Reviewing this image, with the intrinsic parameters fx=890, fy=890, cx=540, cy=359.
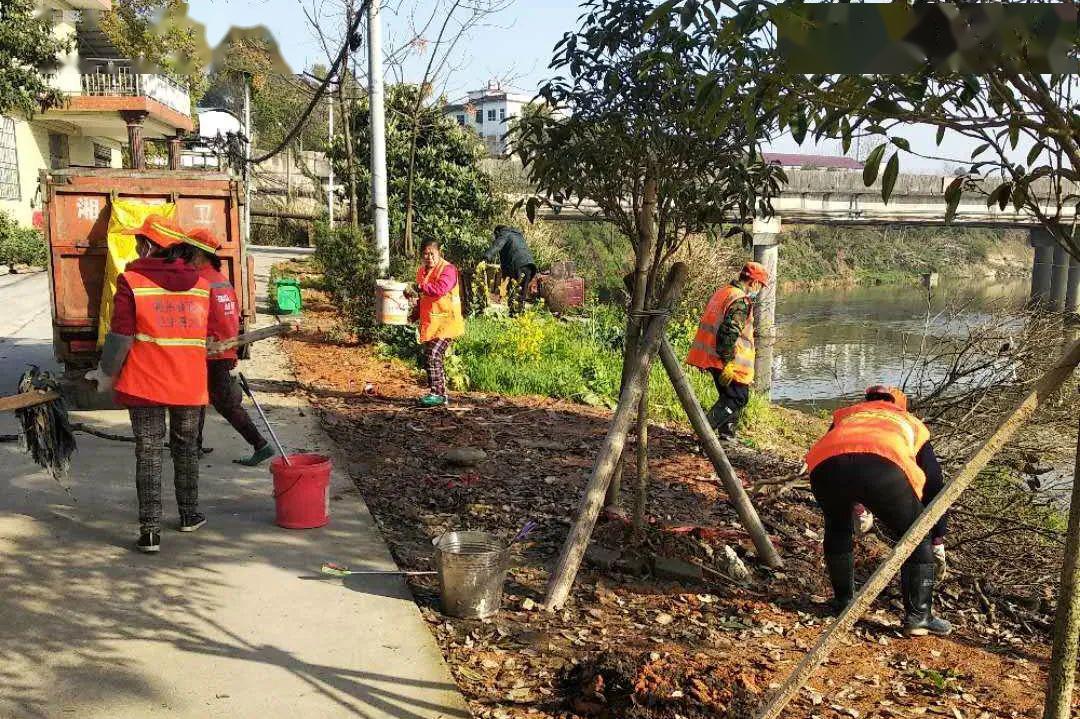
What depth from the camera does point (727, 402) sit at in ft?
29.2

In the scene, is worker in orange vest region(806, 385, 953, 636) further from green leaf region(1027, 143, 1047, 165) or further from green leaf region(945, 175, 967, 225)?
green leaf region(1027, 143, 1047, 165)

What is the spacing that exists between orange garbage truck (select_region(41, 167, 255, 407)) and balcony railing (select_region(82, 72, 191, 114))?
67.4 feet

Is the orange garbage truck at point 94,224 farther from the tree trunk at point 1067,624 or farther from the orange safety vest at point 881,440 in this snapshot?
the tree trunk at point 1067,624

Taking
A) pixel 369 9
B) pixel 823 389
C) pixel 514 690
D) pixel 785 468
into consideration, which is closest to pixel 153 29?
pixel 369 9

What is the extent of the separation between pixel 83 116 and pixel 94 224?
21439 mm

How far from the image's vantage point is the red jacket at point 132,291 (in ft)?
16.5

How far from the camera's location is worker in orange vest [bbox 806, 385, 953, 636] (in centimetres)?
447

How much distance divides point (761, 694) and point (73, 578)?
3.55 meters

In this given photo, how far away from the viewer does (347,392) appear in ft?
31.8

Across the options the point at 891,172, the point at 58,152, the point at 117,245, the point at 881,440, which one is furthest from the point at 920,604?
the point at 58,152

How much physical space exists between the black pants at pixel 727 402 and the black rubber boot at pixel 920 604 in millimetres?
4271

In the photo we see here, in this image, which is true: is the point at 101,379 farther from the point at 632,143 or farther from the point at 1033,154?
the point at 1033,154

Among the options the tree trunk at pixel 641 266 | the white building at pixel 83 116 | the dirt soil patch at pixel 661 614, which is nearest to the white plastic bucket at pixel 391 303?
the dirt soil patch at pixel 661 614

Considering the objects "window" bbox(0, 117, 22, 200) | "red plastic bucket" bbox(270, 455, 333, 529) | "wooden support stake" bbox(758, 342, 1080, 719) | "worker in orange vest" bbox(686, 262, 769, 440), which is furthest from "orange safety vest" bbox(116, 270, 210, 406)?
A: "window" bbox(0, 117, 22, 200)
